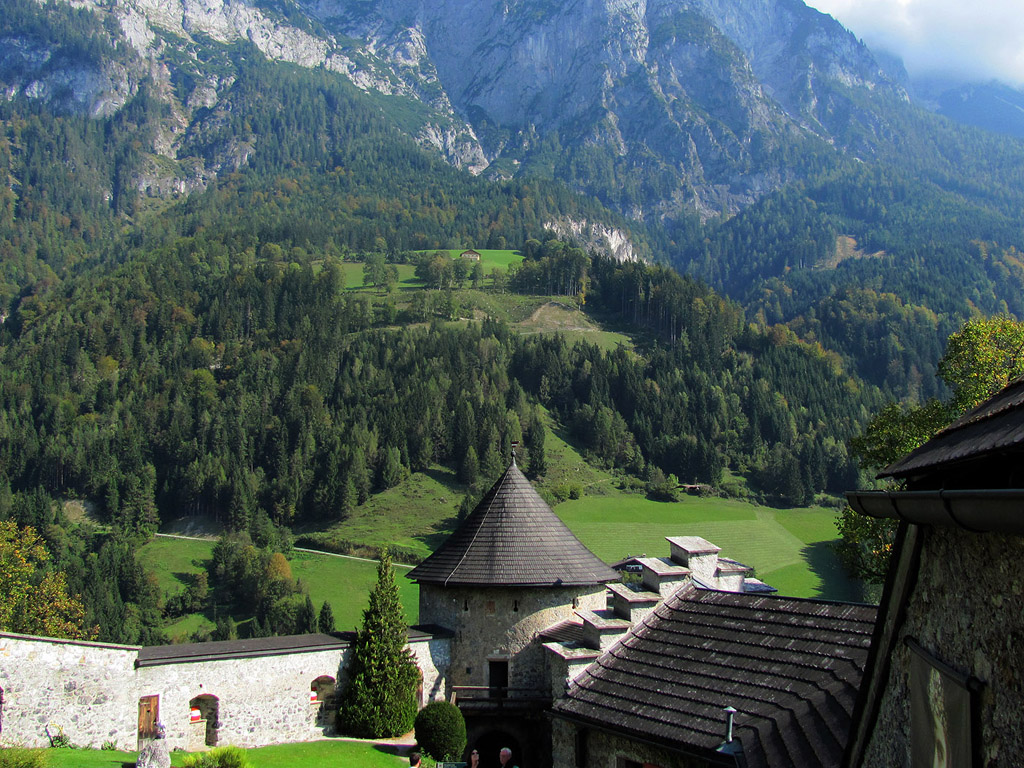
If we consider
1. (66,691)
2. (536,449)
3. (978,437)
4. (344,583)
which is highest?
(536,449)

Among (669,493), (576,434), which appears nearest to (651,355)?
(576,434)

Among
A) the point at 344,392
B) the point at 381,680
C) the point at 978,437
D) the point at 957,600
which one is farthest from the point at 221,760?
the point at 344,392

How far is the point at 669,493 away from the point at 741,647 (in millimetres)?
97739

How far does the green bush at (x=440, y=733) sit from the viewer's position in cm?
2084

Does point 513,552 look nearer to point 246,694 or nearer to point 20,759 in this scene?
point 246,694

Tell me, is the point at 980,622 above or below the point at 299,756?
above

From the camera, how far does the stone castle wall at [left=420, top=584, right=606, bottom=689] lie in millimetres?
23562

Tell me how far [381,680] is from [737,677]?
35.2 ft

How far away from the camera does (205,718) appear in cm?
2069

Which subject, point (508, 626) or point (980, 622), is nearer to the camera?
point (980, 622)

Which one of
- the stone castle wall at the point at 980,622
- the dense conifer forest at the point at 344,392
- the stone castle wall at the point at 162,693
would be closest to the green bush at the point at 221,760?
the stone castle wall at the point at 162,693

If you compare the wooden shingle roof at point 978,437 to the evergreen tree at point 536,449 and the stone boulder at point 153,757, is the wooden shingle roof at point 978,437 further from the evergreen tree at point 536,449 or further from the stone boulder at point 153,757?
the evergreen tree at point 536,449

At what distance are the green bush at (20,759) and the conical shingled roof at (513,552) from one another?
35.6 ft

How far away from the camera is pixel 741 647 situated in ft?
51.1
